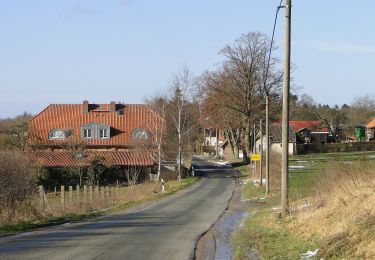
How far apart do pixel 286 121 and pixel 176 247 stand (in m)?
6.31

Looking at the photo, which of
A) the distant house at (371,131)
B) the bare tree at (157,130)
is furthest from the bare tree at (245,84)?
the distant house at (371,131)

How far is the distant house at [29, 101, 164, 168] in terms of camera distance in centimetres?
6888

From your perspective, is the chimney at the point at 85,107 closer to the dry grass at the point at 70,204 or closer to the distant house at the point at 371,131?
the dry grass at the point at 70,204

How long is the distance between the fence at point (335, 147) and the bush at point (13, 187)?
83.5 metres

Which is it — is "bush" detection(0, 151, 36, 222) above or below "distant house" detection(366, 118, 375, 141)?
below

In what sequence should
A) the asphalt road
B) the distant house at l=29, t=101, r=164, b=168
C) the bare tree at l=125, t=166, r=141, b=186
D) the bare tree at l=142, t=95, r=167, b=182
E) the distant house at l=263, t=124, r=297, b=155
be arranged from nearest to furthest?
the asphalt road
the bare tree at l=125, t=166, r=141, b=186
the bare tree at l=142, t=95, r=167, b=182
the distant house at l=29, t=101, r=164, b=168
the distant house at l=263, t=124, r=297, b=155

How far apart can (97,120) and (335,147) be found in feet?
151

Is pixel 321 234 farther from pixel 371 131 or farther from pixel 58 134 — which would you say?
pixel 371 131

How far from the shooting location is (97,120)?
254ft

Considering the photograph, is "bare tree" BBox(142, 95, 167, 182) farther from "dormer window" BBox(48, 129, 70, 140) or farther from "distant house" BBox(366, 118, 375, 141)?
"distant house" BBox(366, 118, 375, 141)

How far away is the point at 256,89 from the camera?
265 ft

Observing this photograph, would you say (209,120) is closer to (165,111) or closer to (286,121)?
(165,111)

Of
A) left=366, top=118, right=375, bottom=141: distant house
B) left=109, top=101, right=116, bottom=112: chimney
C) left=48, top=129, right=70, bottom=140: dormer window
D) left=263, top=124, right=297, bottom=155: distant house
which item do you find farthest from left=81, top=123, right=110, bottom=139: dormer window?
left=366, top=118, right=375, bottom=141: distant house

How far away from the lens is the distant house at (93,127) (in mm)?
68875
